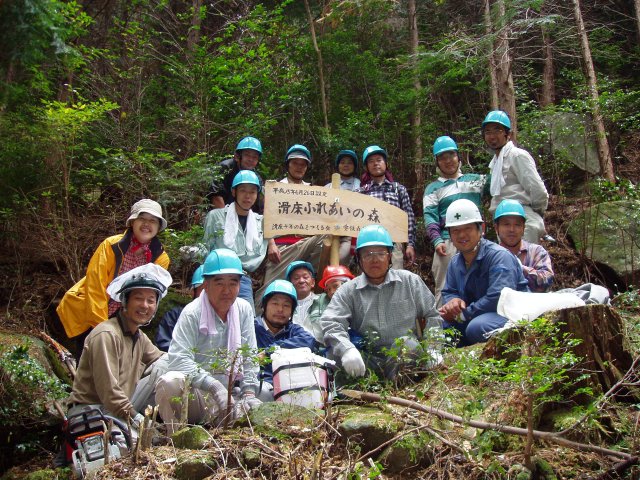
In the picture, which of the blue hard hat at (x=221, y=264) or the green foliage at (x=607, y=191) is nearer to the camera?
the blue hard hat at (x=221, y=264)

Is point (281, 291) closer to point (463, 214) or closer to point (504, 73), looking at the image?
point (463, 214)

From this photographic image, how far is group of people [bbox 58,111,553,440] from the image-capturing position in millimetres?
4906

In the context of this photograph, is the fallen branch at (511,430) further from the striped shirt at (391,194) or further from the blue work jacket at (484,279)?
the striped shirt at (391,194)

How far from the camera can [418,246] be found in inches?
414

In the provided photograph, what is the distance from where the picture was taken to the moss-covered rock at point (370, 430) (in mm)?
4086

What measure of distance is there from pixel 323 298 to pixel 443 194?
2079 millimetres

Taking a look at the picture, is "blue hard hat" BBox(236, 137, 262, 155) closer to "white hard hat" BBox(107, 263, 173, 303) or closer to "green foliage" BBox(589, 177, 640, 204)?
"white hard hat" BBox(107, 263, 173, 303)

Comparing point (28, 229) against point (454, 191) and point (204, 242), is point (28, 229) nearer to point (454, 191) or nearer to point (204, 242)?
point (204, 242)

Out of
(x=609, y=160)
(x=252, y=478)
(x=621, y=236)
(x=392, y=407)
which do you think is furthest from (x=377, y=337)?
(x=609, y=160)

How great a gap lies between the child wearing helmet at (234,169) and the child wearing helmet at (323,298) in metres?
1.47

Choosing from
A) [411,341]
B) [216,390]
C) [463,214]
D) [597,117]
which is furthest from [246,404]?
[597,117]

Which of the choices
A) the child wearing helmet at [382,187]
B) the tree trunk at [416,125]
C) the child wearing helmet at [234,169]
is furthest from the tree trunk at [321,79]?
the child wearing helmet at [234,169]

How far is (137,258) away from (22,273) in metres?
3.53

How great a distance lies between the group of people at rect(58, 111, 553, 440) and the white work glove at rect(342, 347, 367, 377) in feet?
0.04
